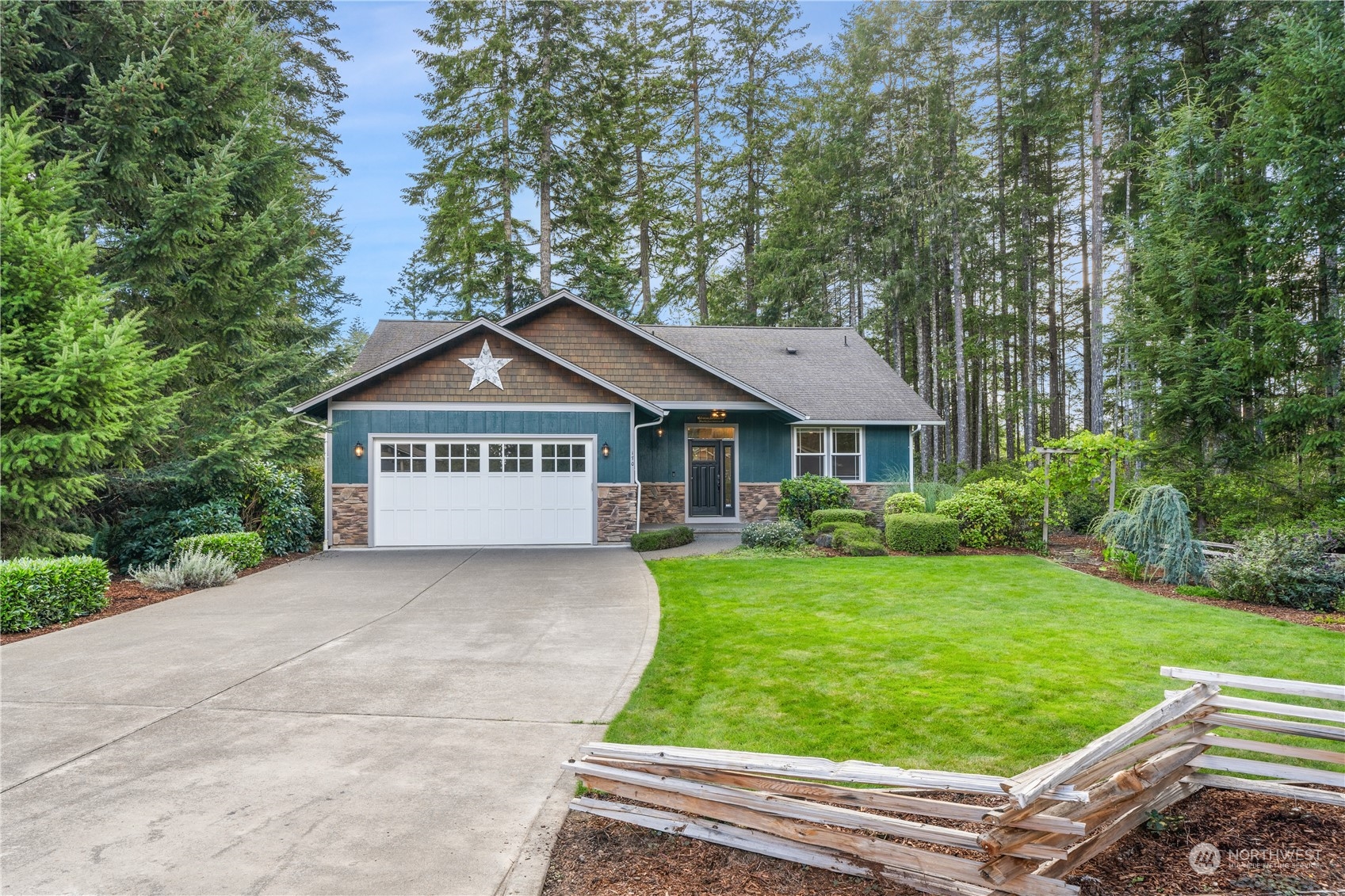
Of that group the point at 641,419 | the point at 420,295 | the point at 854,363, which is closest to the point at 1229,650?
the point at 641,419

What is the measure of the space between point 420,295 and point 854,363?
1566 centimetres

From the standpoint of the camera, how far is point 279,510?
12164 mm

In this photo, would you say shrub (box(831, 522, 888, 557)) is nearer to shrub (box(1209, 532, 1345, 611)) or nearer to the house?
the house

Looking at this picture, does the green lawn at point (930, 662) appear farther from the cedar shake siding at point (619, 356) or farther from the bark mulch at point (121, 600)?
the cedar shake siding at point (619, 356)

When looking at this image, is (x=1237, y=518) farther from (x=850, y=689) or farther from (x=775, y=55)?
(x=775, y=55)

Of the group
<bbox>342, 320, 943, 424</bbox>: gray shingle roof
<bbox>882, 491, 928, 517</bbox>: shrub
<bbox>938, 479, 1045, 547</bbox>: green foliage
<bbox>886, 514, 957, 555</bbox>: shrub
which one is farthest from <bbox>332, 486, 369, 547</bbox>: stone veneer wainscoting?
<bbox>938, 479, 1045, 547</bbox>: green foliage

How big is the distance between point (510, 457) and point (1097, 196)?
15.5 meters

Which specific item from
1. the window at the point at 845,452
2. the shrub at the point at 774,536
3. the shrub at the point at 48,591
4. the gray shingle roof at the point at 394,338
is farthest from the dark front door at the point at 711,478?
the shrub at the point at 48,591

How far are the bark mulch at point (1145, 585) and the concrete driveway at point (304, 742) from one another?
21.2 ft

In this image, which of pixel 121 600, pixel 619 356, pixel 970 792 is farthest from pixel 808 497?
pixel 970 792

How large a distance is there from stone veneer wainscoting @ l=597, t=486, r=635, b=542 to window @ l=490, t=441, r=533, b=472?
148cm

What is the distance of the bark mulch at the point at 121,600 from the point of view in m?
6.59

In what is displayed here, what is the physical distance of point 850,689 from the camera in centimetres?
479

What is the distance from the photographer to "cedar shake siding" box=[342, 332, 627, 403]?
41.6ft
